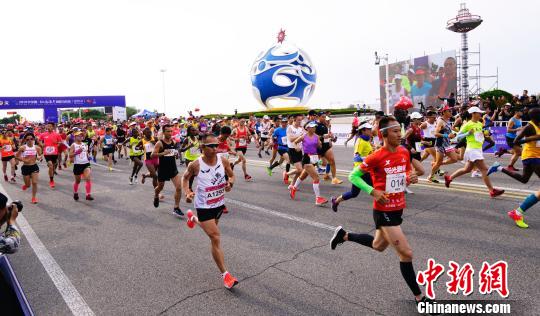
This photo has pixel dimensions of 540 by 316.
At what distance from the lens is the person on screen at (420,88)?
152 ft

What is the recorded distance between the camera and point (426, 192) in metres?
8.65

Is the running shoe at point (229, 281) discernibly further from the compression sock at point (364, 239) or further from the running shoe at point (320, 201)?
the running shoe at point (320, 201)

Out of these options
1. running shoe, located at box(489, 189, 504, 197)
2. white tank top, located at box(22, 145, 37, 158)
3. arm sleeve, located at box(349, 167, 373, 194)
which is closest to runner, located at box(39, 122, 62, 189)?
white tank top, located at box(22, 145, 37, 158)

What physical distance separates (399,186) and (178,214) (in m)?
5.15

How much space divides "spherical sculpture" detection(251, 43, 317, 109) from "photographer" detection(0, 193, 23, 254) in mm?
42622

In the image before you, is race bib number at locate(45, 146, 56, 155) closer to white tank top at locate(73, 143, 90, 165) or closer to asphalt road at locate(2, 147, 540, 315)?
white tank top at locate(73, 143, 90, 165)

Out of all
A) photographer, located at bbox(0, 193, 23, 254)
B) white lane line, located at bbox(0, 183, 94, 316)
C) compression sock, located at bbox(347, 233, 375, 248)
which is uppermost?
photographer, located at bbox(0, 193, 23, 254)

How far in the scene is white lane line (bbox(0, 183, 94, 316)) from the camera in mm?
3973

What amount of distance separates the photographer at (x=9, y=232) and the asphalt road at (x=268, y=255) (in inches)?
52.9

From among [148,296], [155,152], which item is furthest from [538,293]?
[155,152]

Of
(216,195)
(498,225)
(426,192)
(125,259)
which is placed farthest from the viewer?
(426,192)

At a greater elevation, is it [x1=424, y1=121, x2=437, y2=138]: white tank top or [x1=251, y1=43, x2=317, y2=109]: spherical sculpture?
[x1=251, y1=43, x2=317, y2=109]: spherical sculpture

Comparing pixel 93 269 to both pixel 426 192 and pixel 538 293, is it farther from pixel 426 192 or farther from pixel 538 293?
pixel 426 192

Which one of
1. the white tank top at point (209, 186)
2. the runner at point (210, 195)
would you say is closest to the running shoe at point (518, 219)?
the runner at point (210, 195)
